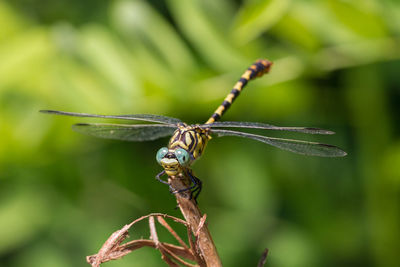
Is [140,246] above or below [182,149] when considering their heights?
below

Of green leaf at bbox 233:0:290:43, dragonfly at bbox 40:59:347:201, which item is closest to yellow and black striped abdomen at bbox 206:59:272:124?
dragonfly at bbox 40:59:347:201

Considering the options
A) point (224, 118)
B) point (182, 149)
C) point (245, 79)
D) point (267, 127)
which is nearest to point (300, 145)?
point (267, 127)

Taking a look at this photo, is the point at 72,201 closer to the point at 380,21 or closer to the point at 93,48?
the point at 93,48

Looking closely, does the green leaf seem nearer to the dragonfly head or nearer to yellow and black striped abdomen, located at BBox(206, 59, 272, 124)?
yellow and black striped abdomen, located at BBox(206, 59, 272, 124)

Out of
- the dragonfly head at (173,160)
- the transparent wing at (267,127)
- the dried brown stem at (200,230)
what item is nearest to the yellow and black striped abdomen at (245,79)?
the transparent wing at (267,127)

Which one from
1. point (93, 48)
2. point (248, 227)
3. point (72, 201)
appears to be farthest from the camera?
point (248, 227)

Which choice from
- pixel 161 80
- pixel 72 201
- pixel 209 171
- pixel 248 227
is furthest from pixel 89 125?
pixel 248 227

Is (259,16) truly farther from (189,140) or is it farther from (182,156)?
(182,156)
